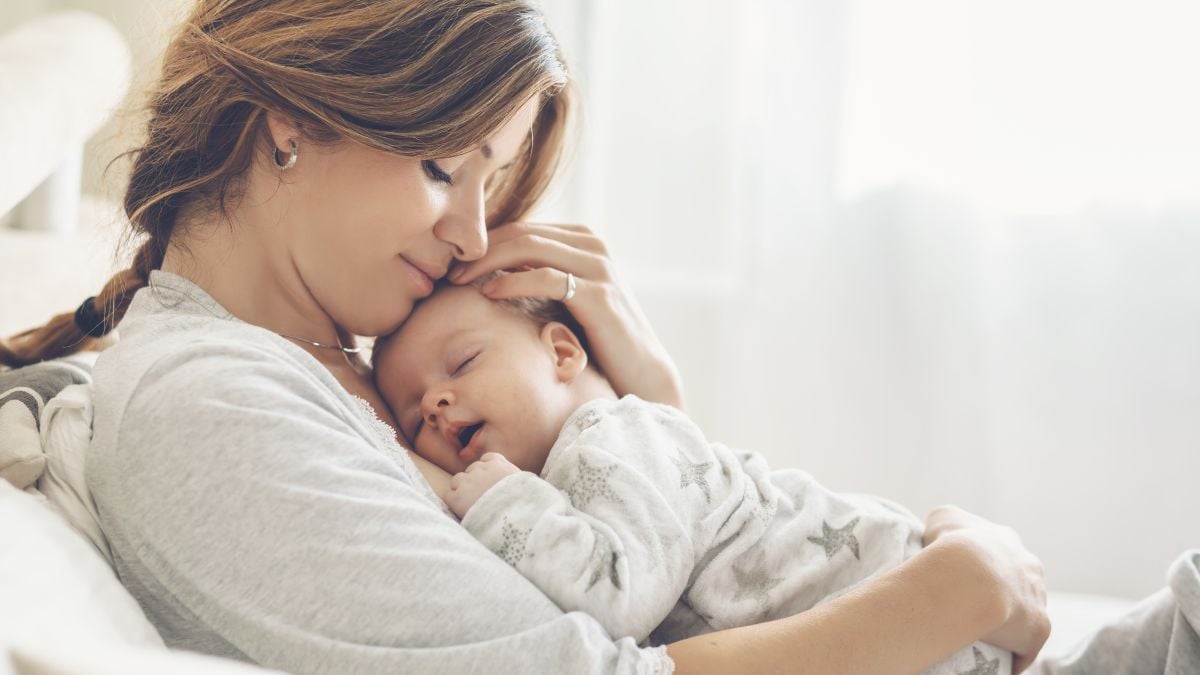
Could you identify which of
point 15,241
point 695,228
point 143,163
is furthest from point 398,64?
point 695,228

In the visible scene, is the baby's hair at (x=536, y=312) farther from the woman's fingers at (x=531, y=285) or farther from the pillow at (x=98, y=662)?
the pillow at (x=98, y=662)


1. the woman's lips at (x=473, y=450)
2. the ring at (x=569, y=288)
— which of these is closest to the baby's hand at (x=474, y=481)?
the woman's lips at (x=473, y=450)

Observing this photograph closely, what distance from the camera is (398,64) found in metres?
1.14

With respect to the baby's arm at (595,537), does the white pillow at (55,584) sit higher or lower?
higher

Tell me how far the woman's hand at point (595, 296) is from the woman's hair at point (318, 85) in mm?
229

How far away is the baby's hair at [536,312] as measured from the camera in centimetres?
136

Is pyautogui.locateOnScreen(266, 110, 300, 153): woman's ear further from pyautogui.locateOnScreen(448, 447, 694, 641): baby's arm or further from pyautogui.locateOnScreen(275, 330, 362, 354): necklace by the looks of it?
pyautogui.locateOnScreen(448, 447, 694, 641): baby's arm

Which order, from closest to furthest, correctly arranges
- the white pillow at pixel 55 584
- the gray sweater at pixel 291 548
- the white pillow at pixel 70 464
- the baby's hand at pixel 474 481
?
the white pillow at pixel 55 584 → the gray sweater at pixel 291 548 → the white pillow at pixel 70 464 → the baby's hand at pixel 474 481

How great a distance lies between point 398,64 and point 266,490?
485mm

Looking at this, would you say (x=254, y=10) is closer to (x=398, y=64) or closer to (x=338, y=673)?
(x=398, y=64)

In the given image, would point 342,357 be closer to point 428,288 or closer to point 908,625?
point 428,288

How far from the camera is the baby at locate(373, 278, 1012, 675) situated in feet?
3.26

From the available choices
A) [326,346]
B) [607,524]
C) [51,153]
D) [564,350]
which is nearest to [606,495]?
[607,524]

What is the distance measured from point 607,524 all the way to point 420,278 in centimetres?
41
